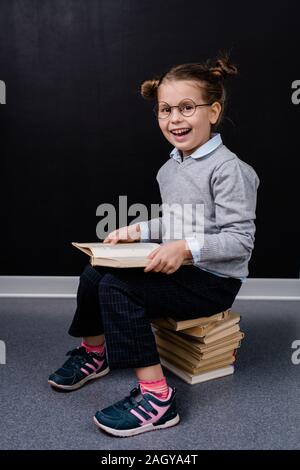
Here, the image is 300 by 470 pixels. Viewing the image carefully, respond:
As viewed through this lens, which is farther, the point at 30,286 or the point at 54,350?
the point at 30,286

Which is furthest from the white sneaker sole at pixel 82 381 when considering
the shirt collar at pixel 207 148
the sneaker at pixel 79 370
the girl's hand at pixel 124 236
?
the shirt collar at pixel 207 148

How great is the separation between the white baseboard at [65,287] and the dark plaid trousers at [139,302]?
71 cm

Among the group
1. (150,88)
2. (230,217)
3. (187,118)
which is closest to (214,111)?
(187,118)

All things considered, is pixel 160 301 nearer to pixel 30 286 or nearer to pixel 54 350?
pixel 54 350

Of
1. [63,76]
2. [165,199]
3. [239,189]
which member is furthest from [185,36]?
[239,189]

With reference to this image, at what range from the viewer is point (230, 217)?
119 cm

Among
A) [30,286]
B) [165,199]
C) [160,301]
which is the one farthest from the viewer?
[30,286]

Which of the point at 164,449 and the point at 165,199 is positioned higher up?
the point at 165,199

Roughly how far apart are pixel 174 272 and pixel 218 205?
0.19 metres

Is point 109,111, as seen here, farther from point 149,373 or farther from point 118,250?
point 149,373

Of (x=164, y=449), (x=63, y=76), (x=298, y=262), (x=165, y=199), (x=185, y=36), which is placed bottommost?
(x=164, y=449)

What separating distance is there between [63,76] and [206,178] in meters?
0.88

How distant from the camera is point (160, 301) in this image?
1.19 m
